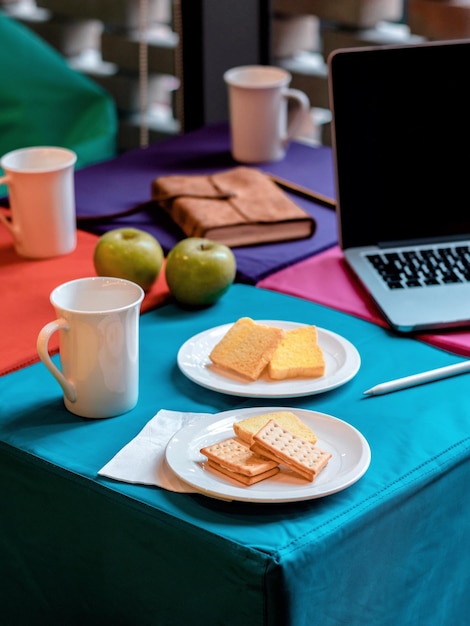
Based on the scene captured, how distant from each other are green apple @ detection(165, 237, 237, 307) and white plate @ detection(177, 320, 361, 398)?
0.29ft

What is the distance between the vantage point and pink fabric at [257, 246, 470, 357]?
120 centimetres

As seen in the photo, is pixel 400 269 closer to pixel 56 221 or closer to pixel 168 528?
pixel 56 221

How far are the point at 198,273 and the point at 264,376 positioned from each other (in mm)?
218

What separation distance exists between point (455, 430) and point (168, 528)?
325mm

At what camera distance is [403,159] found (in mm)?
1400

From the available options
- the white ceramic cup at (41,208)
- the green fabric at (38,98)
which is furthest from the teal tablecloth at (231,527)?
the green fabric at (38,98)

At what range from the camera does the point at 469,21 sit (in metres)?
1.99

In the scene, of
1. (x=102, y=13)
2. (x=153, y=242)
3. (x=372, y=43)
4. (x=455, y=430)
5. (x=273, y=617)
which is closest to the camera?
(x=273, y=617)

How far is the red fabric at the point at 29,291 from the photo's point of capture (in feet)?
3.85

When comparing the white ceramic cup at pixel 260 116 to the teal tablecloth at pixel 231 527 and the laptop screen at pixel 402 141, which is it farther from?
the teal tablecloth at pixel 231 527

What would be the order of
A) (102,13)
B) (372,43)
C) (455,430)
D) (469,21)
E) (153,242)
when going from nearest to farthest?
(455,430) < (153,242) < (469,21) < (372,43) < (102,13)

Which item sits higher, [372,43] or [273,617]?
[372,43]

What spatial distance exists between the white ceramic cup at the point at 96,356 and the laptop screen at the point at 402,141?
464mm

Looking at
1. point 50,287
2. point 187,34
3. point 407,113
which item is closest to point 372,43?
point 187,34
